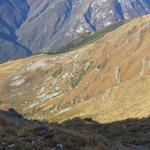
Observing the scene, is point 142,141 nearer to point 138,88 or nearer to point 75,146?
point 75,146

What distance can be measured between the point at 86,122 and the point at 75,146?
35573mm

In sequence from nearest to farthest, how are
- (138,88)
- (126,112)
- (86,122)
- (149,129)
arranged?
(149,129), (86,122), (126,112), (138,88)

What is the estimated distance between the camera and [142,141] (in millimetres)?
35688

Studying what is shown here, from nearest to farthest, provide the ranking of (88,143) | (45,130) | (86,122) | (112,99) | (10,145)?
(10,145) < (88,143) < (45,130) < (86,122) < (112,99)

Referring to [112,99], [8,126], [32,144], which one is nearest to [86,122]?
[8,126]

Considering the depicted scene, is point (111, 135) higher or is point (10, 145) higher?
point (10, 145)

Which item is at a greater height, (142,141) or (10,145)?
(10,145)

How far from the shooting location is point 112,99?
10231cm

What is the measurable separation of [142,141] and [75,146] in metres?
14.3

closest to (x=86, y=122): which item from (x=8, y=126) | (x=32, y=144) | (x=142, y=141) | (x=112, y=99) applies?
(x=142, y=141)

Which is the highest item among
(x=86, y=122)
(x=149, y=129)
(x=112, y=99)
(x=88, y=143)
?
(x=88, y=143)

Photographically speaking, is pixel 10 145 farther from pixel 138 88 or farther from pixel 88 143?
pixel 138 88

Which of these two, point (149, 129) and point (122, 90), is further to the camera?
point (122, 90)

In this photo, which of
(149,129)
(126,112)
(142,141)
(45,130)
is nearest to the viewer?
(45,130)
